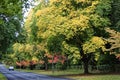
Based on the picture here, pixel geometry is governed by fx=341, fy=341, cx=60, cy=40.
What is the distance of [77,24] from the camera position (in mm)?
46344

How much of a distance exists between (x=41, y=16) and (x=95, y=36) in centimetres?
860

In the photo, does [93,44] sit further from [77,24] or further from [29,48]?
[29,48]

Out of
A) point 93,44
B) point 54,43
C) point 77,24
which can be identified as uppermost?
point 77,24

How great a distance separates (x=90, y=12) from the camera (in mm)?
48344

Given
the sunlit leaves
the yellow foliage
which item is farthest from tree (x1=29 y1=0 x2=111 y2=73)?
the yellow foliage

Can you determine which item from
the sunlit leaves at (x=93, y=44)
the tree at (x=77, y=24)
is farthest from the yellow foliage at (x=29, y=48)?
the sunlit leaves at (x=93, y=44)

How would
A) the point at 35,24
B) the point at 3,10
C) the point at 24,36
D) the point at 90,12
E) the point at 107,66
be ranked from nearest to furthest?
the point at 3,10
the point at 24,36
the point at 90,12
the point at 35,24
the point at 107,66

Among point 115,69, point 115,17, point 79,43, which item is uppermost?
point 115,17

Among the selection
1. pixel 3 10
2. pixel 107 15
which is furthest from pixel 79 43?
pixel 3 10

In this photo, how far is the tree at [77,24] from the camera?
4709 centimetres

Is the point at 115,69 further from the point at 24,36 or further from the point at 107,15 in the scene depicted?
the point at 24,36

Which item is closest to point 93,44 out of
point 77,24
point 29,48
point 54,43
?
point 77,24

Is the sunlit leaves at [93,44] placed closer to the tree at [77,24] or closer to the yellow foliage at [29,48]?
the tree at [77,24]

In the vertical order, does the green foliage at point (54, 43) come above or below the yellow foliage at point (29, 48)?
below
